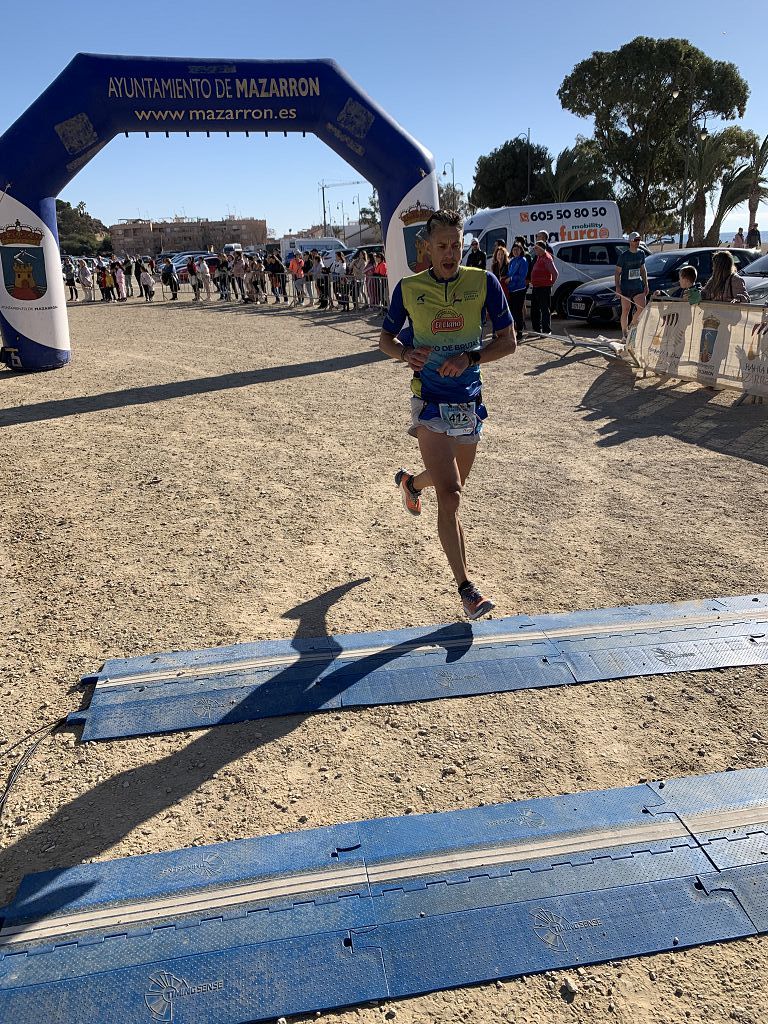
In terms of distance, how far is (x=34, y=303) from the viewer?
11445 mm

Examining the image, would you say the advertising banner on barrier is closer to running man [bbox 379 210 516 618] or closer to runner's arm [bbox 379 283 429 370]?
running man [bbox 379 210 516 618]

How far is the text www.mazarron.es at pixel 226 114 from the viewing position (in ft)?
36.1

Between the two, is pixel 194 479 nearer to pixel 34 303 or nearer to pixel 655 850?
pixel 655 850

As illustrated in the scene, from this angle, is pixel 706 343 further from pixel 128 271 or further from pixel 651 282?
pixel 128 271

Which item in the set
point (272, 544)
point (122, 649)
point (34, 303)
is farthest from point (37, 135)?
point (122, 649)

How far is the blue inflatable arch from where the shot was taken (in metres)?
10.4

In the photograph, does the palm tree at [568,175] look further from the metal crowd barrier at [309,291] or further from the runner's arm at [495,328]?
the runner's arm at [495,328]

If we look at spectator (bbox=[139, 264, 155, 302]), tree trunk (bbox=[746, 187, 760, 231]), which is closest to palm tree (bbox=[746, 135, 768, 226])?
tree trunk (bbox=[746, 187, 760, 231])

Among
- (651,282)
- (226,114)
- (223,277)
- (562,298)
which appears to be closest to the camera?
(226,114)

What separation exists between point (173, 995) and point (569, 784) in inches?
58.8

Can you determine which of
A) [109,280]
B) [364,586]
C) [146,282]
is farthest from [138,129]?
[146,282]

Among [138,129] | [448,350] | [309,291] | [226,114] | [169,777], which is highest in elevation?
[226,114]

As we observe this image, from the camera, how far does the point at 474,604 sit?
3580mm

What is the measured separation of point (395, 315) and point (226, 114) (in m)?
9.61
